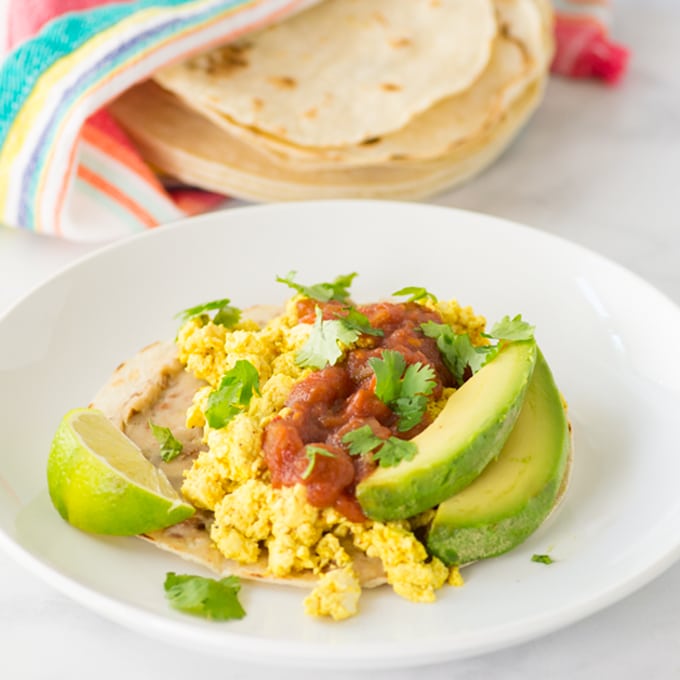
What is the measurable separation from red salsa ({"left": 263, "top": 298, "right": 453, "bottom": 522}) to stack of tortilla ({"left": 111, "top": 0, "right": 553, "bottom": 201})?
1.34 meters

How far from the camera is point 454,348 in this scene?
2906 mm

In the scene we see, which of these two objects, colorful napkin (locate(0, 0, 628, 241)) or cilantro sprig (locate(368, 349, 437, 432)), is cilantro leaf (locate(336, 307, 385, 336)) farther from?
colorful napkin (locate(0, 0, 628, 241))

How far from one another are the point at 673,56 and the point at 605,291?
10.5 ft

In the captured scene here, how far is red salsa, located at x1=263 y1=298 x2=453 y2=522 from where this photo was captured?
2.48 m

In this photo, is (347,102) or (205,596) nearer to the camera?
(205,596)

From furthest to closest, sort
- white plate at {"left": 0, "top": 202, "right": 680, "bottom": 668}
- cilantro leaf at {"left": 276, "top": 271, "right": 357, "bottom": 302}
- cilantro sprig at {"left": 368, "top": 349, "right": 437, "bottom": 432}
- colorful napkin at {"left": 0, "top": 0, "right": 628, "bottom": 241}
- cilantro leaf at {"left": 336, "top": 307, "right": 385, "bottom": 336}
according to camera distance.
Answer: colorful napkin at {"left": 0, "top": 0, "right": 628, "bottom": 241}, cilantro leaf at {"left": 276, "top": 271, "right": 357, "bottom": 302}, cilantro leaf at {"left": 336, "top": 307, "right": 385, "bottom": 336}, cilantro sprig at {"left": 368, "top": 349, "right": 437, "bottom": 432}, white plate at {"left": 0, "top": 202, "right": 680, "bottom": 668}

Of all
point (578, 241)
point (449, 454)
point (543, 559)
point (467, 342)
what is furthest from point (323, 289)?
point (578, 241)

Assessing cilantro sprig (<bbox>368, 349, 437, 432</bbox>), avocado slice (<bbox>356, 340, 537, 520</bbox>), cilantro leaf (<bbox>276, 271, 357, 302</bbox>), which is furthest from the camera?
cilantro leaf (<bbox>276, 271, 357, 302</bbox>)

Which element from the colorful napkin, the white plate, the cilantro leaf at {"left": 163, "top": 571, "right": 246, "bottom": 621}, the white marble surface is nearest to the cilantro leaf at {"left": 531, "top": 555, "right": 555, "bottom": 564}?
the white plate

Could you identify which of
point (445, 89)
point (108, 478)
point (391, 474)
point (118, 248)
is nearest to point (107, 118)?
point (118, 248)

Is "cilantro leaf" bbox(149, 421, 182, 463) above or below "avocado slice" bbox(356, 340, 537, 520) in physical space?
below

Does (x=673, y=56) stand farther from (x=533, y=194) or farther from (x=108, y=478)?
(x=108, y=478)

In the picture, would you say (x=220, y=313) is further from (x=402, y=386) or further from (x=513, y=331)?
(x=513, y=331)

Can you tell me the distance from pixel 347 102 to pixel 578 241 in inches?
45.6
